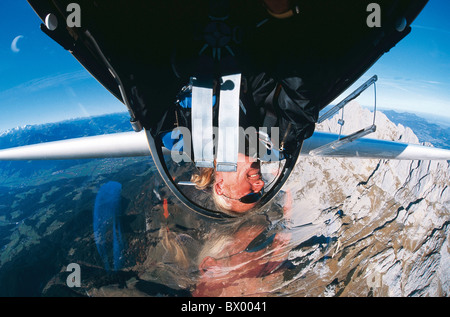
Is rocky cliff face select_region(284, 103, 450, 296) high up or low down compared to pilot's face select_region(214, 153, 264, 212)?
down

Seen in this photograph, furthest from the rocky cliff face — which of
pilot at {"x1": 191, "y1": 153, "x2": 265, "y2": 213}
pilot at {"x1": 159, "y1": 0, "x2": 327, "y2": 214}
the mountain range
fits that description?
pilot at {"x1": 159, "y1": 0, "x2": 327, "y2": 214}

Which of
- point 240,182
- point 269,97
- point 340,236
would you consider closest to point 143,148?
point 240,182

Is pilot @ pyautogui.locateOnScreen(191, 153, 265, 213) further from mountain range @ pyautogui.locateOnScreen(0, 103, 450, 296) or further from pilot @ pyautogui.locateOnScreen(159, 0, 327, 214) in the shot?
mountain range @ pyautogui.locateOnScreen(0, 103, 450, 296)

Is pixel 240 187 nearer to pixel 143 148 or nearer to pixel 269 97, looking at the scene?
pixel 269 97

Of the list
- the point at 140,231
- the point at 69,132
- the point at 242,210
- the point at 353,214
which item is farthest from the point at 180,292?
the point at 69,132

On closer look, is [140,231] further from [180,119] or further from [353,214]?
[353,214]

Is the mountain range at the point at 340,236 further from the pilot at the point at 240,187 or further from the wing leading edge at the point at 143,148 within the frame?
the pilot at the point at 240,187
